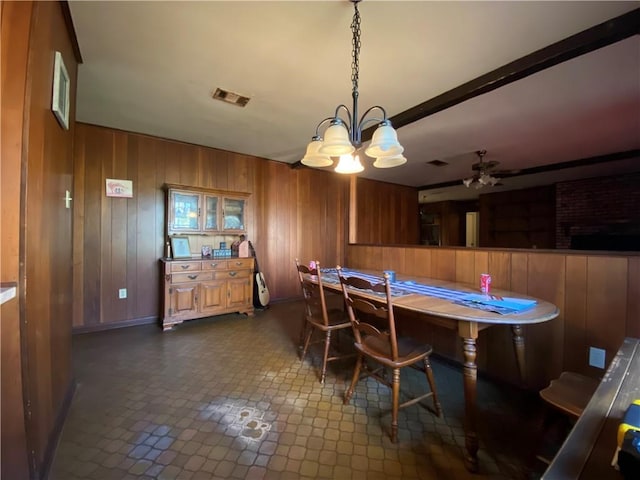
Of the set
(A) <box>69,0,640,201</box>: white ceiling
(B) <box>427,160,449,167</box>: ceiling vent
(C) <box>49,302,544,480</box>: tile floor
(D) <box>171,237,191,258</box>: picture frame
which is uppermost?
(B) <box>427,160,449,167</box>: ceiling vent

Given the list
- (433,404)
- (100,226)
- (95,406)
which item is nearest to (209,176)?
(100,226)

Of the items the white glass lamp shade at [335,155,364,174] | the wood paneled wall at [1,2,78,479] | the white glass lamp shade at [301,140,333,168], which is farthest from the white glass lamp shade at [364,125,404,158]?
the wood paneled wall at [1,2,78,479]

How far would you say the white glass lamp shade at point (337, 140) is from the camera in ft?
5.49

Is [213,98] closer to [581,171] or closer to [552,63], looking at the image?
[552,63]

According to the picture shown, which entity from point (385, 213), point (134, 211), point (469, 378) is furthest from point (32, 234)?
point (385, 213)

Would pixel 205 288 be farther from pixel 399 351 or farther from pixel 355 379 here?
pixel 399 351

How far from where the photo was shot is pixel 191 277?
3.42 meters

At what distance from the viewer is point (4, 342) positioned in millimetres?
984

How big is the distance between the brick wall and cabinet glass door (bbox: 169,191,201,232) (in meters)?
7.08

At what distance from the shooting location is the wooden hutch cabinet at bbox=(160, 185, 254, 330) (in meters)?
3.32

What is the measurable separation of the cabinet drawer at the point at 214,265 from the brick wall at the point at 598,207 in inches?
266

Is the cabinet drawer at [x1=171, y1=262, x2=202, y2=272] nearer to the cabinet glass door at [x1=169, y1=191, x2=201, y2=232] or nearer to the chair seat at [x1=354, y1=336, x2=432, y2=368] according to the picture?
the cabinet glass door at [x1=169, y1=191, x2=201, y2=232]

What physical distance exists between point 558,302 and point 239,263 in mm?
3402

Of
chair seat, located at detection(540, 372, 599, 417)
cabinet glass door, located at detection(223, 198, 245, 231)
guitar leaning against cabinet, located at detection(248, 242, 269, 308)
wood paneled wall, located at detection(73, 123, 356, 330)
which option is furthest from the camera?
guitar leaning against cabinet, located at detection(248, 242, 269, 308)
